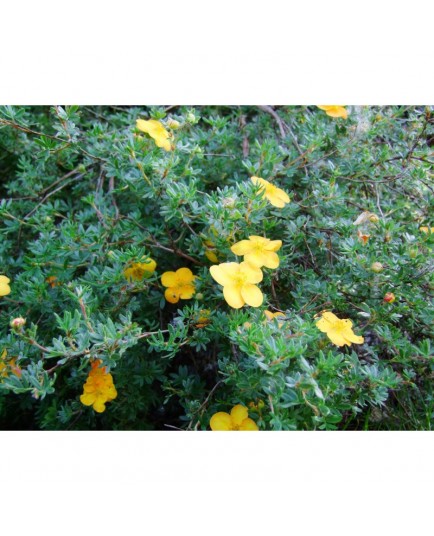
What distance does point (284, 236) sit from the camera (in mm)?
1631

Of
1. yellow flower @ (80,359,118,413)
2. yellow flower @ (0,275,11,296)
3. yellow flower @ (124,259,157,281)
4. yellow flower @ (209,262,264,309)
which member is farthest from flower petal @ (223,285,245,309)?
yellow flower @ (0,275,11,296)

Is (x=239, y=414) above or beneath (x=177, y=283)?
beneath

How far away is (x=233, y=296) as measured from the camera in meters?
1.25

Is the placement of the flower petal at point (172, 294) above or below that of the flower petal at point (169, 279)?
below

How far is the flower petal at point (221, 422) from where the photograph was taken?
4.24 feet

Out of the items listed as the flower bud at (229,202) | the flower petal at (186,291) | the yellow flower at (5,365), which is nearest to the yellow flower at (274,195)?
the flower bud at (229,202)

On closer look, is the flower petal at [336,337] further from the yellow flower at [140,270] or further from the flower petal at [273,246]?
the yellow flower at [140,270]

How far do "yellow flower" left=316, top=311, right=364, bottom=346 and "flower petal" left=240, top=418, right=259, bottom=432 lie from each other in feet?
0.88

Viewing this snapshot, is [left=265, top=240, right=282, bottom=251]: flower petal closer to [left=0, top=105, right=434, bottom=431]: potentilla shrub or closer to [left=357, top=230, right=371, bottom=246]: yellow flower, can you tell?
[left=0, top=105, right=434, bottom=431]: potentilla shrub

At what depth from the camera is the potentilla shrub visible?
4.01 feet

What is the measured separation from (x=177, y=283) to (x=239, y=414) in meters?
0.42

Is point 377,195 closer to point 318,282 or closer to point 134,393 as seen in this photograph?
point 318,282

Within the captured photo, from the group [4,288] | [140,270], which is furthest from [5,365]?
[140,270]

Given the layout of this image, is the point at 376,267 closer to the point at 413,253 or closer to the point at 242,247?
the point at 413,253
